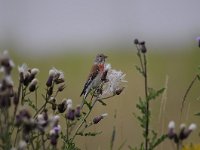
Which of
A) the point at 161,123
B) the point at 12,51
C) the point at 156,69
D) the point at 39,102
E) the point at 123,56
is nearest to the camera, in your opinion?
the point at 161,123

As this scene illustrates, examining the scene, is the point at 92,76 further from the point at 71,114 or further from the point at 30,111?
the point at 30,111

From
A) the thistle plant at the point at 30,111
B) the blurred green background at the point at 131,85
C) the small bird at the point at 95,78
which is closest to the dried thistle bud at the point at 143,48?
the thistle plant at the point at 30,111

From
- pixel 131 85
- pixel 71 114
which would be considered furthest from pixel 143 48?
pixel 131 85

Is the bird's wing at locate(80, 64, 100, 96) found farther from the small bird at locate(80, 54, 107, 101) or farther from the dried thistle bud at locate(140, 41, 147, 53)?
the dried thistle bud at locate(140, 41, 147, 53)

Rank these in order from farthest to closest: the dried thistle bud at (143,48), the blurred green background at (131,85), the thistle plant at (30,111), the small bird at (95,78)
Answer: the blurred green background at (131,85) → the small bird at (95,78) → the dried thistle bud at (143,48) → the thistle plant at (30,111)

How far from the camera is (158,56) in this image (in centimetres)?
1350

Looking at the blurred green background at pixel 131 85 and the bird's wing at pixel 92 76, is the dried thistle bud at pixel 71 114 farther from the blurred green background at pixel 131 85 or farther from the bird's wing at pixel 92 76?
the blurred green background at pixel 131 85

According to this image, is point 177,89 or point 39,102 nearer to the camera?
point 39,102

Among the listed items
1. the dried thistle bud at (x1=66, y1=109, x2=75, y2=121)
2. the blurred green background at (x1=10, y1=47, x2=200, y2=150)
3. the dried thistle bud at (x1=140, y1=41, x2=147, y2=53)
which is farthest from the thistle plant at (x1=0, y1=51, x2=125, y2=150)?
the blurred green background at (x1=10, y1=47, x2=200, y2=150)

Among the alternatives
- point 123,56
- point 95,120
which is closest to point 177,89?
point 123,56

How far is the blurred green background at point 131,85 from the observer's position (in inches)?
256

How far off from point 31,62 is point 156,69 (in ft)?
8.22

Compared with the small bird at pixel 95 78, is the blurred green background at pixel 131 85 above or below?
above

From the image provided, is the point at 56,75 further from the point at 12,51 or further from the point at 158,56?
the point at 12,51
